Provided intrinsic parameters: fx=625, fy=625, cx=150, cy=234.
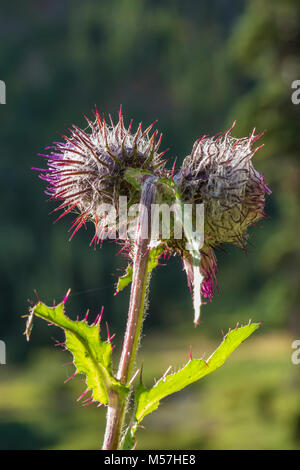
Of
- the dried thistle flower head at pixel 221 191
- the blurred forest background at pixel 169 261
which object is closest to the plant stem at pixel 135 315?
the dried thistle flower head at pixel 221 191

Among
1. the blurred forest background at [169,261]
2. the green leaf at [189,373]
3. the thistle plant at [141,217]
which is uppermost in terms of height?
the blurred forest background at [169,261]

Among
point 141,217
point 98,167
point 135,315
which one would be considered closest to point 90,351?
point 135,315

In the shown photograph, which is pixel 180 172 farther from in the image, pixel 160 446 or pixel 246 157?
pixel 160 446

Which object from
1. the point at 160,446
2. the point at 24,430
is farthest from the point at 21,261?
the point at 160,446

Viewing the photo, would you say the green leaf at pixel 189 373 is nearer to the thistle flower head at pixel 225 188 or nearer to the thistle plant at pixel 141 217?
the thistle plant at pixel 141 217

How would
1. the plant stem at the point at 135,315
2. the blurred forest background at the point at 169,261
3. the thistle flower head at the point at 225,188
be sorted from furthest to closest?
the blurred forest background at the point at 169,261
the thistle flower head at the point at 225,188
the plant stem at the point at 135,315

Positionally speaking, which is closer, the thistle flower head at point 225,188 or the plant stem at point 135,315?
the plant stem at point 135,315

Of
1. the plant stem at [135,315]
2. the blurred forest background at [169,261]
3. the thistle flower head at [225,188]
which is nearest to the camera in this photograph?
the plant stem at [135,315]
